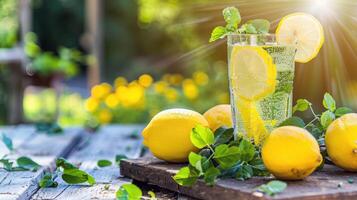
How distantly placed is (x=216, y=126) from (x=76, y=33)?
973cm

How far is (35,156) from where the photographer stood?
73.4 inches

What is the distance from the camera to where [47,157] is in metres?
1.84

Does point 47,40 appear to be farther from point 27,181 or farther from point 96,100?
point 27,181

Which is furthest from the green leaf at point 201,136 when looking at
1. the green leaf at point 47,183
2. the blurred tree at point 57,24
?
the blurred tree at point 57,24

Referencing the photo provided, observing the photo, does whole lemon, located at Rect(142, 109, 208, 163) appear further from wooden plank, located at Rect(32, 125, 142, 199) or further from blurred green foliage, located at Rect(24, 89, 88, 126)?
blurred green foliage, located at Rect(24, 89, 88, 126)

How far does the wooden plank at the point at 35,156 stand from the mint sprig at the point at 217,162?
0.32 m

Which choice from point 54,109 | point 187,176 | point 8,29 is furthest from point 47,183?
point 54,109

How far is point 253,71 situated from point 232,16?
12 centimetres

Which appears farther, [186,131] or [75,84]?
[75,84]

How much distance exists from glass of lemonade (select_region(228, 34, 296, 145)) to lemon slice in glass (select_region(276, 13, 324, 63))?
0.03 m

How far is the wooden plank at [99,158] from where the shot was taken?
136 centimetres

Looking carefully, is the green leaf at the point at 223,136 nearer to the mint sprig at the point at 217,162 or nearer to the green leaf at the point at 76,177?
the mint sprig at the point at 217,162

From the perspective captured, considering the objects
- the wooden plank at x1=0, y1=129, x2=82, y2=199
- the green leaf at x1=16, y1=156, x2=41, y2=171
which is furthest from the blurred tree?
the green leaf at x1=16, y1=156, x2=41, y2=171

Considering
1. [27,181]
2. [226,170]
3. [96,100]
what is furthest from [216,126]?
[96,100]
